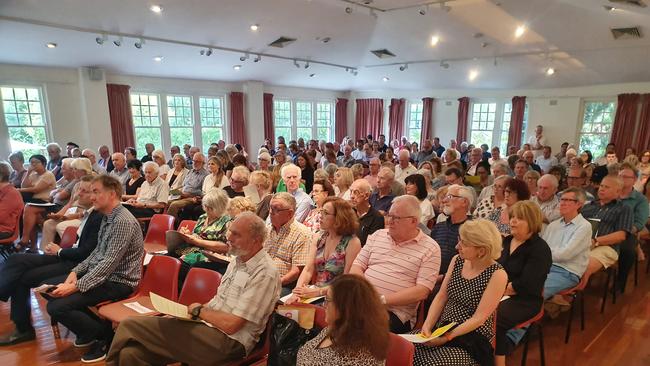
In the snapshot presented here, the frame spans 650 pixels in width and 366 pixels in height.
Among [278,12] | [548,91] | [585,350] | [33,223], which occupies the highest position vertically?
[278,12]

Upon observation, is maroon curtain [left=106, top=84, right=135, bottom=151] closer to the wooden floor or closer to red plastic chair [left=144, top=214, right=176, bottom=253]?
the wooden floor

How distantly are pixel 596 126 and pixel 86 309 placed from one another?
467 inches

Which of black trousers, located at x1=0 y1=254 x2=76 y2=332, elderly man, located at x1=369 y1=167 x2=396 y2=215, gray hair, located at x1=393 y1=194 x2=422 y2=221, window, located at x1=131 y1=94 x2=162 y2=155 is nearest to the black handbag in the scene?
gray hair, located at x1=393 y1=194 x2=422 y2=221

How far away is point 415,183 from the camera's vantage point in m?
3.70

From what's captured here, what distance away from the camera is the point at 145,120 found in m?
9.59

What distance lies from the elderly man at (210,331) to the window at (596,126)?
1113 cm

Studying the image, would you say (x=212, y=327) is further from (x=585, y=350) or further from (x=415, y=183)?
(x=585, y=350)

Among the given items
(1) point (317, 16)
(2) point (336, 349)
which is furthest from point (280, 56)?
(2) point (336, 349)

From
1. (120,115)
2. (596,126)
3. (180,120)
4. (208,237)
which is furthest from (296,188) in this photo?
(596,126)

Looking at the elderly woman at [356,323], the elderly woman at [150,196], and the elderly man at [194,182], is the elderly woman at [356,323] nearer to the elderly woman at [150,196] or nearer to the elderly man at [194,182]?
the elderly woman at [150,196]

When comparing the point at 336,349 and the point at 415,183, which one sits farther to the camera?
the point at 415,183

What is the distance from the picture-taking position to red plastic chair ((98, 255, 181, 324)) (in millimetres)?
2387

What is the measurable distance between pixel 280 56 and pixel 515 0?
5.34 meters

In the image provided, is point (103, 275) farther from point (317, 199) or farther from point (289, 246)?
point (317, 199)
